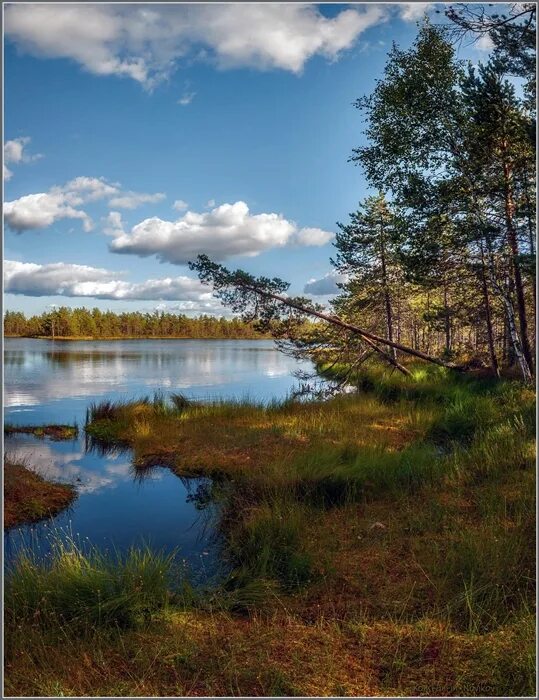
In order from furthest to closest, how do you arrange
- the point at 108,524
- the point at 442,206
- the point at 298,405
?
1. the point at 298,405
2. the point at 442,206
3. the point at 108,524

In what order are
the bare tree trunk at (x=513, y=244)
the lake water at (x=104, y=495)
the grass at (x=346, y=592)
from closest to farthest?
the grass at (x=346, y=592) → the lake water at (x=104, y=495) → the bare tree trunk at (x=513, y=244)

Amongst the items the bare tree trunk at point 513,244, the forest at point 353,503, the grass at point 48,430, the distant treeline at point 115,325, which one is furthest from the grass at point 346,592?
the distant treeline at point 115,325

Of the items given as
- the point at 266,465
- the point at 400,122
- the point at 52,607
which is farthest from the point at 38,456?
the point at 400,122

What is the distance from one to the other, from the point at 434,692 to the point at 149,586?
2.29 metres

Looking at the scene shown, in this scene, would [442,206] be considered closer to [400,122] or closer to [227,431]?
[400,122]

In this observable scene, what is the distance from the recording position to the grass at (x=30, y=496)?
6898 millimetres

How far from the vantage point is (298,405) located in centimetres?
1238

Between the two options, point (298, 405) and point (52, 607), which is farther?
point (298, 405)

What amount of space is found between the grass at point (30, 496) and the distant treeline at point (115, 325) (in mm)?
55286

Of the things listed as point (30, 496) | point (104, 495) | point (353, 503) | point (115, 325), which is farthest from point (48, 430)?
point (115, 325)

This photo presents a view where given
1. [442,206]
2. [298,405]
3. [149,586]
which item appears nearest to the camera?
[149,586]

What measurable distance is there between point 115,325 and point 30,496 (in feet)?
256

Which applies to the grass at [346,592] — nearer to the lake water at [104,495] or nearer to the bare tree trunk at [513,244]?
the lake water at [104,495]

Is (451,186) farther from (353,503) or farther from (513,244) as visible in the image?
(353,503)
